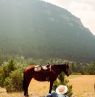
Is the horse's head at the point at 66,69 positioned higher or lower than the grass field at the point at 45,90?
higher

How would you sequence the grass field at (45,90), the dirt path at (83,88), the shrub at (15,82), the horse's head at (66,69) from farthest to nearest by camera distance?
the shrub at (15,82), the dirt path at (83,88), the grass field at (45,90), the horse's head at (66,69)

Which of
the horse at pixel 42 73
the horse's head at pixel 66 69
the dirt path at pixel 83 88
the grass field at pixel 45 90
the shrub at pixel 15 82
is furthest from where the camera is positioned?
the shrub at pixel 15 82

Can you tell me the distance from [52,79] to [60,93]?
435 inches

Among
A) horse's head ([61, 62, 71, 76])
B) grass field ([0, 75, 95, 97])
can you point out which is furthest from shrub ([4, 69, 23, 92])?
horse's head ([61, 62, 71, 76])

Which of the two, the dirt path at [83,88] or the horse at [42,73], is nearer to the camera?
the horse at [42,73]

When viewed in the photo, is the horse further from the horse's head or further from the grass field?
the grass field

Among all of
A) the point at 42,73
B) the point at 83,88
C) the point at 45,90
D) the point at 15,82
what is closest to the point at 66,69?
the point at 42,73

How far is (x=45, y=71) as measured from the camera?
77.3 feet

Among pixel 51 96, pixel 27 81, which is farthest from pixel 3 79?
pixel 51 96

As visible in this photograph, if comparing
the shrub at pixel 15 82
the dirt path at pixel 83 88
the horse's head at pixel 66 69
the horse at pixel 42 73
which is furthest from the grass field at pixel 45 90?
the horse's head at pixel 66 69

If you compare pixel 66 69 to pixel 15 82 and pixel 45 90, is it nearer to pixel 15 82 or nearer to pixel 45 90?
pixel 15 82

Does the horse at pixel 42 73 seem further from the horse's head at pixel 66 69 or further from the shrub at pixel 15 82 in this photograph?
the shrub at pixel 15 82

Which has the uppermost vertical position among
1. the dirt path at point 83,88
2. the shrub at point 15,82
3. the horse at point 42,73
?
the horse at point 42,73

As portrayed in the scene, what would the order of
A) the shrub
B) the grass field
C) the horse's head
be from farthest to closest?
the shrub → the grass field → the horse's head
